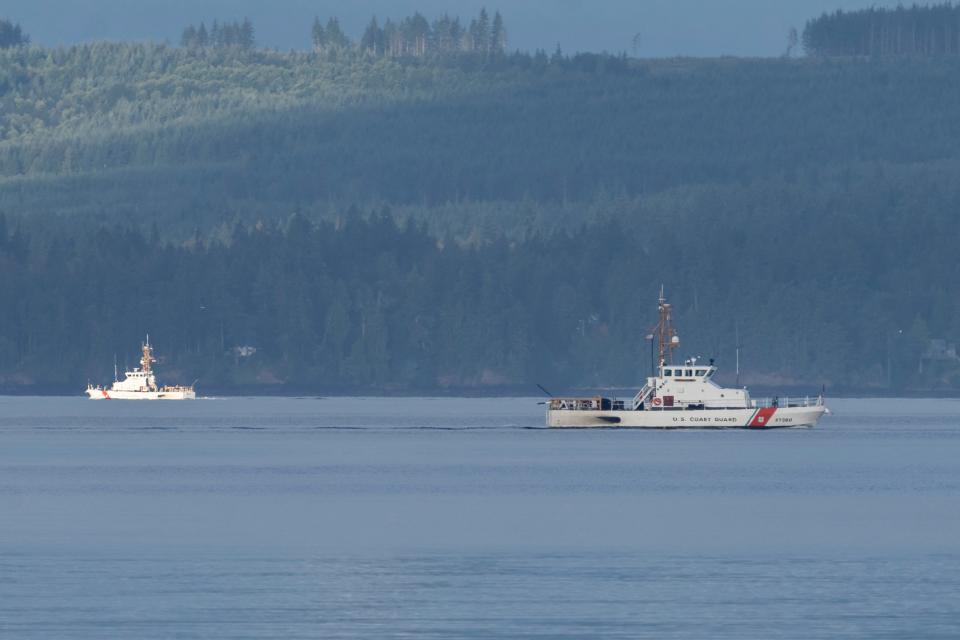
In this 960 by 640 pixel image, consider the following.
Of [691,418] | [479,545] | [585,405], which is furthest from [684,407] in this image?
[479,545]

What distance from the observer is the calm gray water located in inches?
2202

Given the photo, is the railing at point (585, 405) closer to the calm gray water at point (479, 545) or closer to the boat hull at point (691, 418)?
the boat hull at point (691, 418)

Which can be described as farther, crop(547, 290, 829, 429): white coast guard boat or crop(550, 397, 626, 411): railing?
crop(550, 397, 626, 411): railing

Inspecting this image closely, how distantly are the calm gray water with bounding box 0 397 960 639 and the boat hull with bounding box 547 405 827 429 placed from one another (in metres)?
23.2

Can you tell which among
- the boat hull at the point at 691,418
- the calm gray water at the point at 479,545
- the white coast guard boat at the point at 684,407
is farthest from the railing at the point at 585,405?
the calm gray water at the point at 479,545

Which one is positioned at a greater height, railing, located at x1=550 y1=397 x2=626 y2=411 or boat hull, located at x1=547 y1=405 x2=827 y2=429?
railing, located at x1=550 y1=397 x2=626 y2=411

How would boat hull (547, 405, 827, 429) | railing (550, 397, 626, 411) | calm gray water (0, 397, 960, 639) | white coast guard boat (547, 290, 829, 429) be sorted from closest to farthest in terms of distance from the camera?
1. calm gray water (0, 397, 960, 639)
2. white coast guard boat (547, 290, 829, 429)
3. boat hull (547, 405, 827, 429)
4. railing (550, 397, 626, 411)

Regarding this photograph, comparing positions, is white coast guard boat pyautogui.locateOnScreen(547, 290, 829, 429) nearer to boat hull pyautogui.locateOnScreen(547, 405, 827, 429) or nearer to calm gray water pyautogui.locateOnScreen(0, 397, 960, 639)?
boat hull pyautogui.locateOnScreen(547, 405, 827, 429)

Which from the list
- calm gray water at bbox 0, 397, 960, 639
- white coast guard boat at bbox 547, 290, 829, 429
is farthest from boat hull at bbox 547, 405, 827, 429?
calm gray water at bbox 0, 397, 960, 639

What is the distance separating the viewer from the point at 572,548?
73062 millimetres

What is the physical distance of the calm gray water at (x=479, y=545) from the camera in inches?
2202

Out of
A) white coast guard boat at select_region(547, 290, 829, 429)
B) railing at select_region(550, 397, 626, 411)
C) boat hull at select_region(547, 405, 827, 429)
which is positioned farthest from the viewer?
railing at select_region(550, 397, 626, 411)

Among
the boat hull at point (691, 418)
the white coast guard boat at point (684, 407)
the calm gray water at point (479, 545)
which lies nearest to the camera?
the calm gray water at point (479, 545)

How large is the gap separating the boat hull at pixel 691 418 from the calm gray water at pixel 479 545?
2316cm
